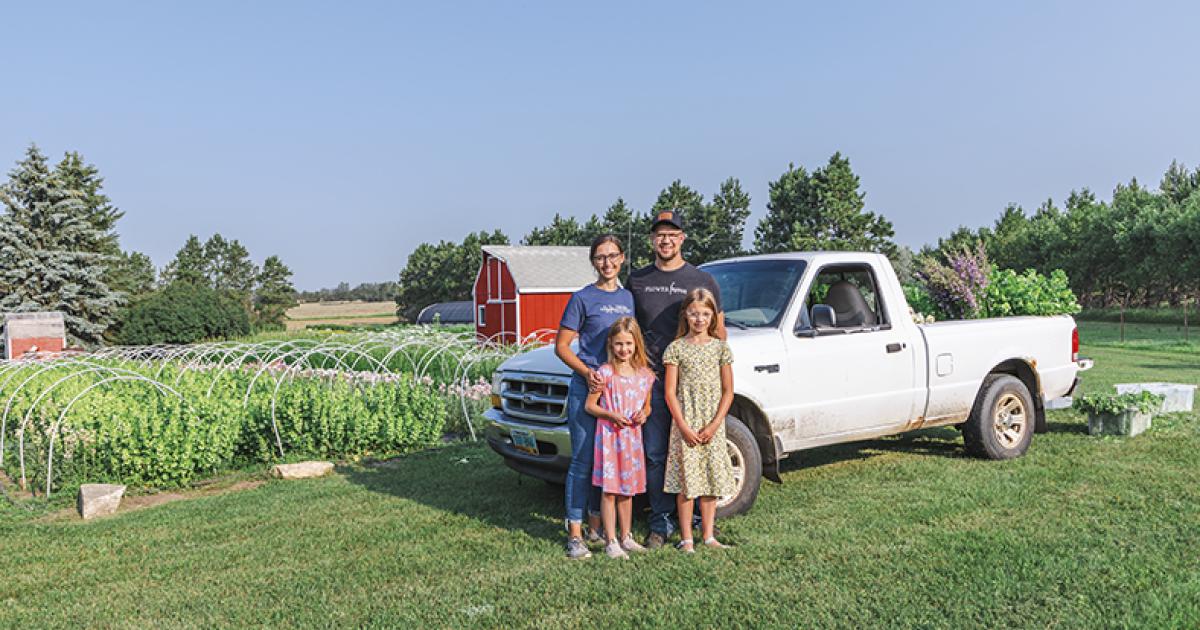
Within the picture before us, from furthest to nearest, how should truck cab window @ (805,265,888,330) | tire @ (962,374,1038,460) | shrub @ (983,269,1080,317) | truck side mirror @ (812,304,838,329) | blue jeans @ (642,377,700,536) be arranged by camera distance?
shrub @ (983,269,1080,317)
tire @ (962,374,1038,460)
truck cab window @ (805,265,888,330)
truck side mirror @ (812,304,838,329)
blue jeans @ (642,377,700,536)

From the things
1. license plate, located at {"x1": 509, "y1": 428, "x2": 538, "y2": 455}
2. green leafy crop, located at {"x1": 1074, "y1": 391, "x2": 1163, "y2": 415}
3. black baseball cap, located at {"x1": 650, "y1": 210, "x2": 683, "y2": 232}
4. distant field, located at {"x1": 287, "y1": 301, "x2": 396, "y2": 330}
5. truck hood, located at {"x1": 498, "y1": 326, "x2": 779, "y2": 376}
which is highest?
black baseball cap, located at {"x1": 650, "y1": 210, "x2": 683, "y2": 232}

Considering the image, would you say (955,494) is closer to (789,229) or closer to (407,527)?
(407,527)

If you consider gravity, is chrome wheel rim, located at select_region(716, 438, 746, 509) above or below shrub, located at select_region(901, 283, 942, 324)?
below

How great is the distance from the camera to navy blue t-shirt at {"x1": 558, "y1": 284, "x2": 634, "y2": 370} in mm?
5074

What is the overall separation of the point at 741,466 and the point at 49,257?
1280 inches

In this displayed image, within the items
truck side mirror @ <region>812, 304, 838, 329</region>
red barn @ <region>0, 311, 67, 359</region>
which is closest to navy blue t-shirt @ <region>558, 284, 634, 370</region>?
truck side mirror @ <region>812, 304, 838, 329</region>

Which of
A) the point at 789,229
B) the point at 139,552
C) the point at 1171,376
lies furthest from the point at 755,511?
the point at 789,229

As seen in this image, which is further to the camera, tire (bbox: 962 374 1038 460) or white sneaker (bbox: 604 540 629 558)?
tire (bbox: 962 374 1038 460)

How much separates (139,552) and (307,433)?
10.5ft

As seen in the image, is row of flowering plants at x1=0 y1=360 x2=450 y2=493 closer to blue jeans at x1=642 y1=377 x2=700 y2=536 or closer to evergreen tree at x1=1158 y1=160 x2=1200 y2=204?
blue jeans at x1=642 y1=377 x2=700 y2=536

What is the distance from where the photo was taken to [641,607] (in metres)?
4.23

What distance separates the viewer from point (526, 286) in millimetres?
31719

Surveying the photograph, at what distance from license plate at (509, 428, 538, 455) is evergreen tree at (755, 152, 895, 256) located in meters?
46.9

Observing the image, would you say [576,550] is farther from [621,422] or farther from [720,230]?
[720,230]
